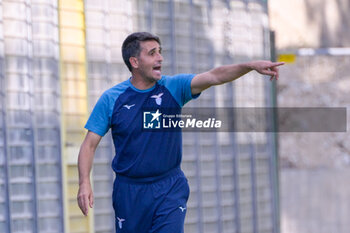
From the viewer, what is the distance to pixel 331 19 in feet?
29.0

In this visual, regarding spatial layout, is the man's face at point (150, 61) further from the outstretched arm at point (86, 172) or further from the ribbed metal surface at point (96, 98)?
the ribbed metal surface at point (96, 98)

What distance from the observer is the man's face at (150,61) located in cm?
563

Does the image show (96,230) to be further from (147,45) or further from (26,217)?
(147,45)

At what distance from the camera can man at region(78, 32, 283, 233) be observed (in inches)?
219

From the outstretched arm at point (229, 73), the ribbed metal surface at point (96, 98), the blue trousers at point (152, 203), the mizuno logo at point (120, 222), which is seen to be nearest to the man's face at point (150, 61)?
the outstretched arm at point (229, 73)

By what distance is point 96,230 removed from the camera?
6957 mm

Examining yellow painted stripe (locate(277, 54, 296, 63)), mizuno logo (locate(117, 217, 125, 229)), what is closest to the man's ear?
mizuno logo (locate(117, 217, 125, 229))

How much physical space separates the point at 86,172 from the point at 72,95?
1357mm

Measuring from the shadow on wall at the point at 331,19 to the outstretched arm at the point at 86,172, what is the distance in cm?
374

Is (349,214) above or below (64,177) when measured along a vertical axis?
below

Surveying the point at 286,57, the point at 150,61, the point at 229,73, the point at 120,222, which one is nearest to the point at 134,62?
the point at 150,61

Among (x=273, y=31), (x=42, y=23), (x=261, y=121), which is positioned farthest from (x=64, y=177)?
(x=273, y=31)

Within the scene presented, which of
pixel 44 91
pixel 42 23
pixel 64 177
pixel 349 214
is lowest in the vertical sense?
pixel 349 214

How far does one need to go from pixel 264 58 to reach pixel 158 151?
273 centimetres
